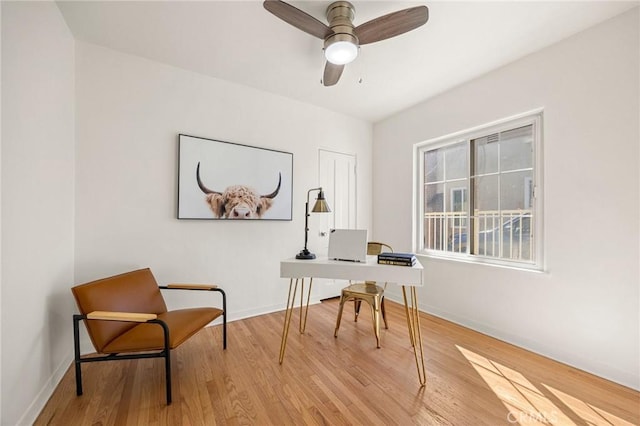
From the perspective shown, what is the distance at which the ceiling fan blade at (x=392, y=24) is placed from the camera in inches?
62.1

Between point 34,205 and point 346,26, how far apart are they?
2.27 m

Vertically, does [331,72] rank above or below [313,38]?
below

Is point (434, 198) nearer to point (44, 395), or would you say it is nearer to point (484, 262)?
point (484, 262)

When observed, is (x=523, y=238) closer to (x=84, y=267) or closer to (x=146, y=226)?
(x=146, y=226)

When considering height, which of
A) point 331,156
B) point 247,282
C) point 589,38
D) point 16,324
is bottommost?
point 247,282

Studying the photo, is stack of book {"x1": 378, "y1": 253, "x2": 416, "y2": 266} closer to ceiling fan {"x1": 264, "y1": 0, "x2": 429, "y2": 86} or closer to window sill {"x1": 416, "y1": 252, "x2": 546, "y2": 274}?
window sill {"x1": 416, "y1": 252, "x2": 546, "y2": 274}

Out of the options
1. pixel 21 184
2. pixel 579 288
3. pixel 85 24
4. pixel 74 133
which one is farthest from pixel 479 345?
pixel 85 24

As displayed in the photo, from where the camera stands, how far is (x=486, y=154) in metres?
2.79

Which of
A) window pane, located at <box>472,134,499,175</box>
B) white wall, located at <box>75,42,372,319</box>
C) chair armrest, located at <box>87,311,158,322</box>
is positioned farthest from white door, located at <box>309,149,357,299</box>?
chair armrest, located at <box>87,311,158,322</box>

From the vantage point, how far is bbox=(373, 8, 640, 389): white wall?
1.83 m

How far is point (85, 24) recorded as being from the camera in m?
1.99

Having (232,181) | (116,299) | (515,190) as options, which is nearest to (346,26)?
(232,181)

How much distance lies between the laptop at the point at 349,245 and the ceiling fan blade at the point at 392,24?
56.2 inches

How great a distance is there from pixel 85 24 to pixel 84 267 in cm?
195
